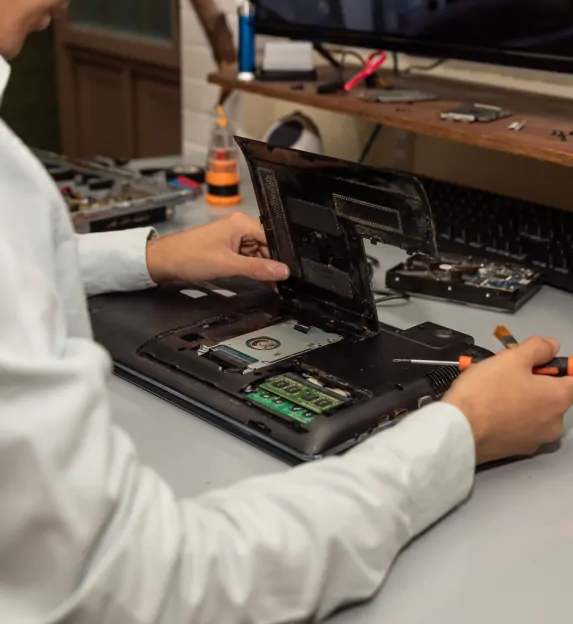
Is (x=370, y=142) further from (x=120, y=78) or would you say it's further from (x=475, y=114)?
(x=120, y=78)

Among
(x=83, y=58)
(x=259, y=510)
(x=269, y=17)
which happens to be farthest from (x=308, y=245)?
(x=83, y=58)

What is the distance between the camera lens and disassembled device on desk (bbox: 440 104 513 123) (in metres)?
1.17

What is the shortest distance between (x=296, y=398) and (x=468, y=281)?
413mm

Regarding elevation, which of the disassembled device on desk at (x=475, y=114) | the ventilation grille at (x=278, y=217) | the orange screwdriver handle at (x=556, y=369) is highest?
the disassembled device on desk at (x=475, y=114)

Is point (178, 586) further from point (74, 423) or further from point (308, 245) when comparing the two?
point (308, 245)

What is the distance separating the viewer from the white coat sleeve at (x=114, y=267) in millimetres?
1039

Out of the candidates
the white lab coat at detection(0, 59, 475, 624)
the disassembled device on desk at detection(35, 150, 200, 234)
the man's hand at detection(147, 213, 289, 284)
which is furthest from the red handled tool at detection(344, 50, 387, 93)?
the white lab coat at detection(0, 59, 475, 624)

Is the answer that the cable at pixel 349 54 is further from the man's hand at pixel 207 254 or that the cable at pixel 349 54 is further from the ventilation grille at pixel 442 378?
the ventilation grille at pixel 442 378

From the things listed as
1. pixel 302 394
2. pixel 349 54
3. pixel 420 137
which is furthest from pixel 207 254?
pixel 349 54

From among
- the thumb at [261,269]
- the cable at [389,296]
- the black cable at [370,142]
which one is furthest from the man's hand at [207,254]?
the black cable at [370,142]

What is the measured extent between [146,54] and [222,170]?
4.83 feet

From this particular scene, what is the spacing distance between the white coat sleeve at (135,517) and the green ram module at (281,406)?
10 centimetres

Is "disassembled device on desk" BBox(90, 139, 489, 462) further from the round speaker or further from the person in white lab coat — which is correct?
the round speaker

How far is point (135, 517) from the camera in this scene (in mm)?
537
